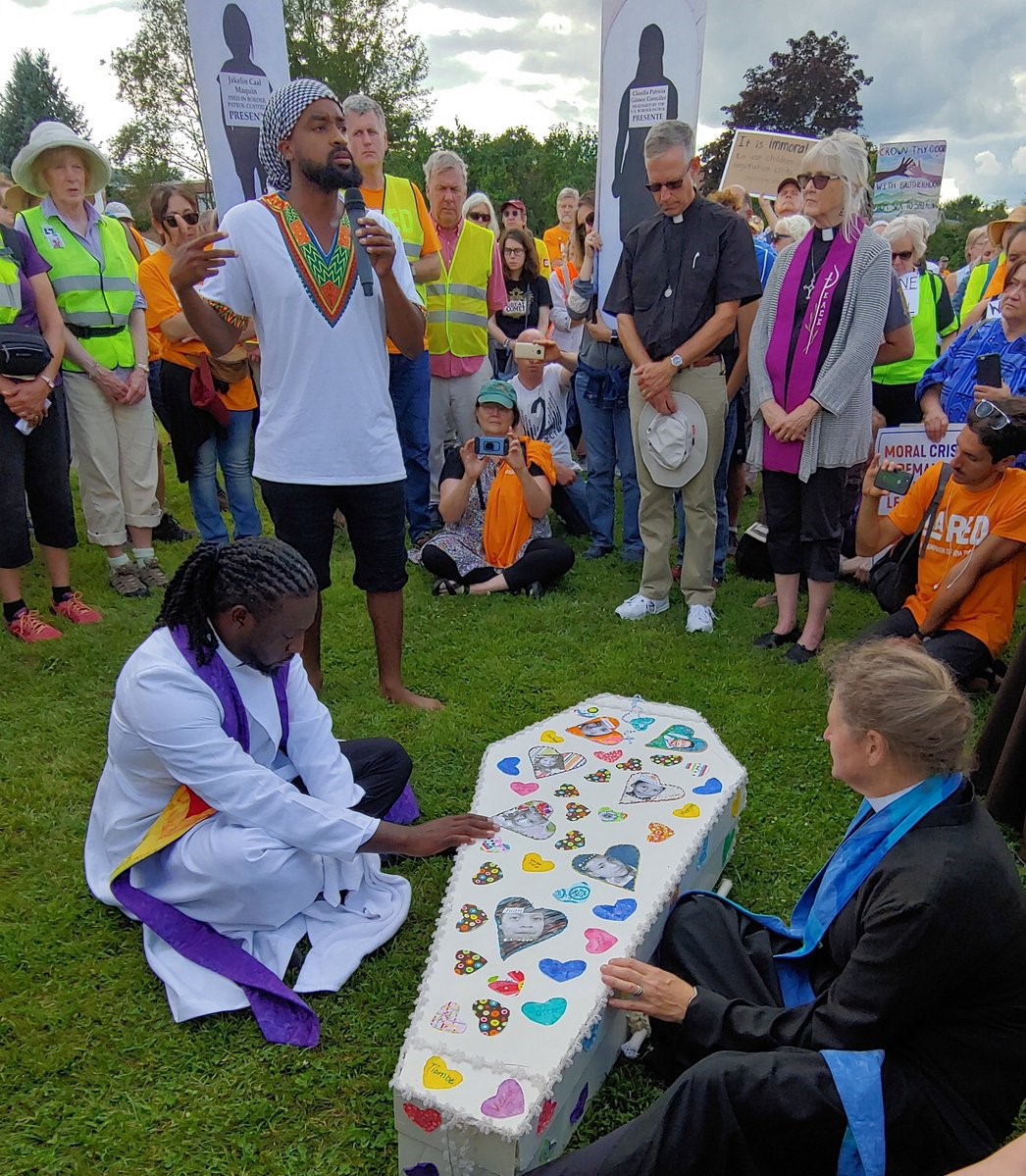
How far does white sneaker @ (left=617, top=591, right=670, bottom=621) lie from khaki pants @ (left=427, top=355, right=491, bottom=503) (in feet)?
6.05

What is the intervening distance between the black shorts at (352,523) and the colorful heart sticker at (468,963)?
1.74 m

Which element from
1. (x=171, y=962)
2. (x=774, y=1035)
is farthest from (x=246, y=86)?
(x=774, y=1035)

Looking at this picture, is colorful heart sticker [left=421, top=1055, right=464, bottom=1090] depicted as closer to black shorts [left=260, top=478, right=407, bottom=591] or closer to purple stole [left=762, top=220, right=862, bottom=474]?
black shorts [left=260, top=478, right=407, bottom=591]

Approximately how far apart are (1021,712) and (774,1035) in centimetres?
167

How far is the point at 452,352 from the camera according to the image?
571cm

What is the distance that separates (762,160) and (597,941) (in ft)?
29.8

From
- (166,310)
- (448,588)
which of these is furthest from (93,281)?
(448,588)

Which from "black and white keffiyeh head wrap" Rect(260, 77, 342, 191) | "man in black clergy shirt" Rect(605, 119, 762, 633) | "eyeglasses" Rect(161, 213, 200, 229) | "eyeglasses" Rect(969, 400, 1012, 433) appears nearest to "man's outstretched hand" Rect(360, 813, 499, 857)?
"black and white keffiyeh head wrap" Rect(260, 77, 342, 191)

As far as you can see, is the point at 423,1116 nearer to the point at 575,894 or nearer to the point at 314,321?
the point at 575,894

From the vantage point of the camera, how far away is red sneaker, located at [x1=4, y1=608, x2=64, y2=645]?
4352 millimetres

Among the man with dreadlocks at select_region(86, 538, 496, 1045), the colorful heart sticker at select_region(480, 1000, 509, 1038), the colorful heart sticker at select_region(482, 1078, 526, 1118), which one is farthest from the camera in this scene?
the man with dreadlocks at select_region(86, 538, 496, 1045)

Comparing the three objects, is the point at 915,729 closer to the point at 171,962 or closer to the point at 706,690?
the point at 171,962

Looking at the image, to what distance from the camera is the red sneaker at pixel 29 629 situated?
4.35 meters

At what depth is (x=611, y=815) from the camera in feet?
8.36
